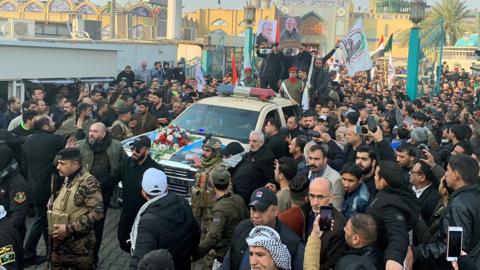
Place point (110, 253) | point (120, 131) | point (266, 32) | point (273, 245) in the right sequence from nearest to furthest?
1. point (273, 245)
2. point (110, 253)
3. point (120, 131)
4. point (266, 32)

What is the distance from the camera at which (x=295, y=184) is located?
17.5ft

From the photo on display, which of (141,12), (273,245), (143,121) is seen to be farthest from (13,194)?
(141,12)

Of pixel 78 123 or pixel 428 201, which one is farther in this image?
pixel 78 123

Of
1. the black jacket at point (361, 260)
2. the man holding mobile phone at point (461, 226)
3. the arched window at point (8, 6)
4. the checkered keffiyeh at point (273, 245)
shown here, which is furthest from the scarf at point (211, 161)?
the arched window at point (8, 6)

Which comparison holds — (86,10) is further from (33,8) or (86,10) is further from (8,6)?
(8,6)

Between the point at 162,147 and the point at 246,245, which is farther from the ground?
the point at 246,245

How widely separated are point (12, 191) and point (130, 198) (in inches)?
50.6

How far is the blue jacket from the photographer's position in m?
5.92

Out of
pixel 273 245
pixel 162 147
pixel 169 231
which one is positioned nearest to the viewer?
pixel 273 245

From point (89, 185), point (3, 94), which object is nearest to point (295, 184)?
point (89, 185)

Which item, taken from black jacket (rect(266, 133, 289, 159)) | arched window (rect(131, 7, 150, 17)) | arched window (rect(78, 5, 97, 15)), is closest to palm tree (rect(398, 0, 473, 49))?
arched window (rect(131, 7, 150, 17))

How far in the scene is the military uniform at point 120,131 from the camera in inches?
407

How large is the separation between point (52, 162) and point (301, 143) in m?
3.31

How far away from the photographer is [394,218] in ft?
15.2
